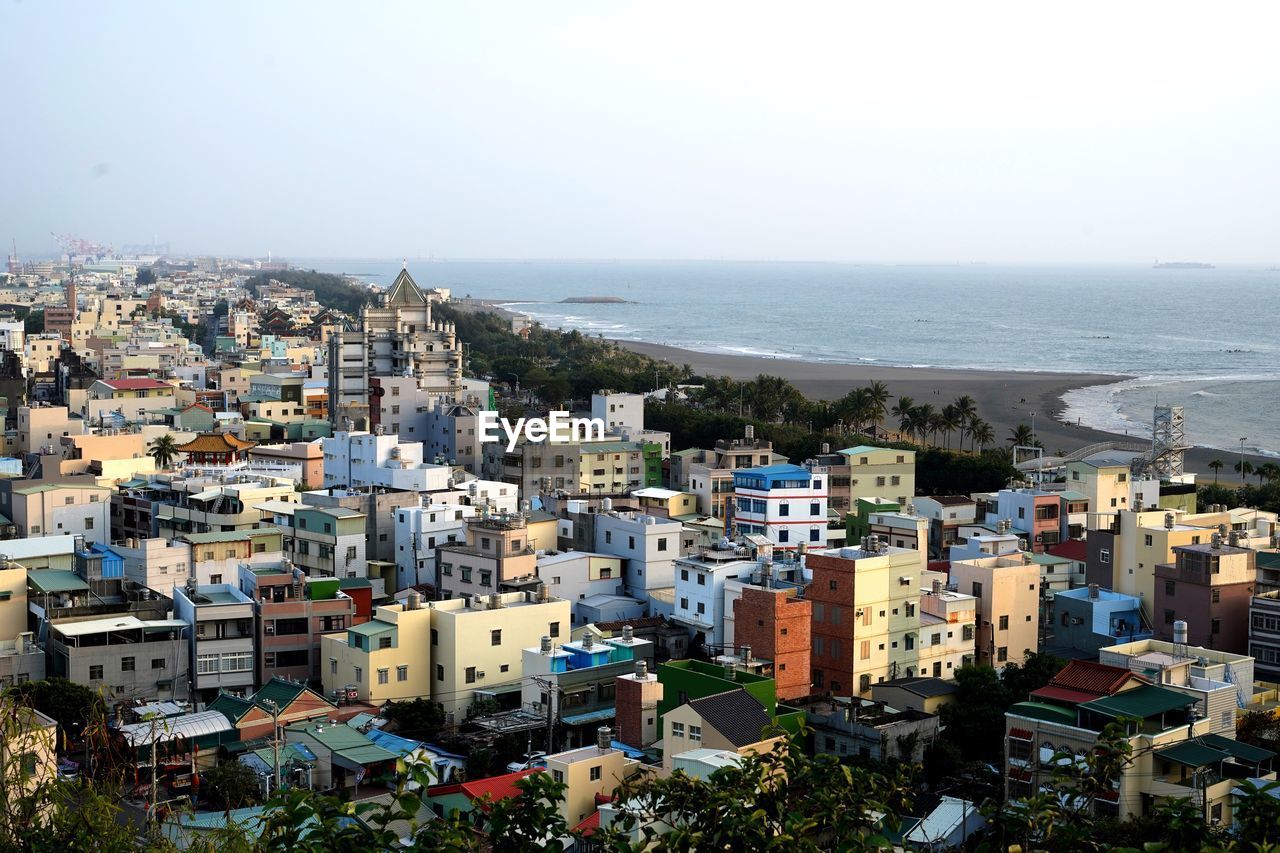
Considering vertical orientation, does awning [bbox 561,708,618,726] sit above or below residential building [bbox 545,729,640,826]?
below

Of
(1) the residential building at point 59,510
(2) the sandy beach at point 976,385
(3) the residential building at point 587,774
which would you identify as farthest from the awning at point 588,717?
(2) the sandy beach at point 976,385

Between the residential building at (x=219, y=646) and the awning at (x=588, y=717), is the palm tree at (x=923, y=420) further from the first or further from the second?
the residential building at (x=219, y=646)

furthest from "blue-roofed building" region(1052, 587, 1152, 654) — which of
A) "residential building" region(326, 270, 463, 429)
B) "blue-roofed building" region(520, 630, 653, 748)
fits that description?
"residential building" region(326, 270, 463, 429)

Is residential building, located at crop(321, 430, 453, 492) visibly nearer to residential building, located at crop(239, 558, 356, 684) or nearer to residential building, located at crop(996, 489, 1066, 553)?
residential building, located at crop(239, 558, 356, 684)

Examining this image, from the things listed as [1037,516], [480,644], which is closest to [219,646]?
[480,644]

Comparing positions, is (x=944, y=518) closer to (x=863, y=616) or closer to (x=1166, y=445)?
(x=1166, y=445)
